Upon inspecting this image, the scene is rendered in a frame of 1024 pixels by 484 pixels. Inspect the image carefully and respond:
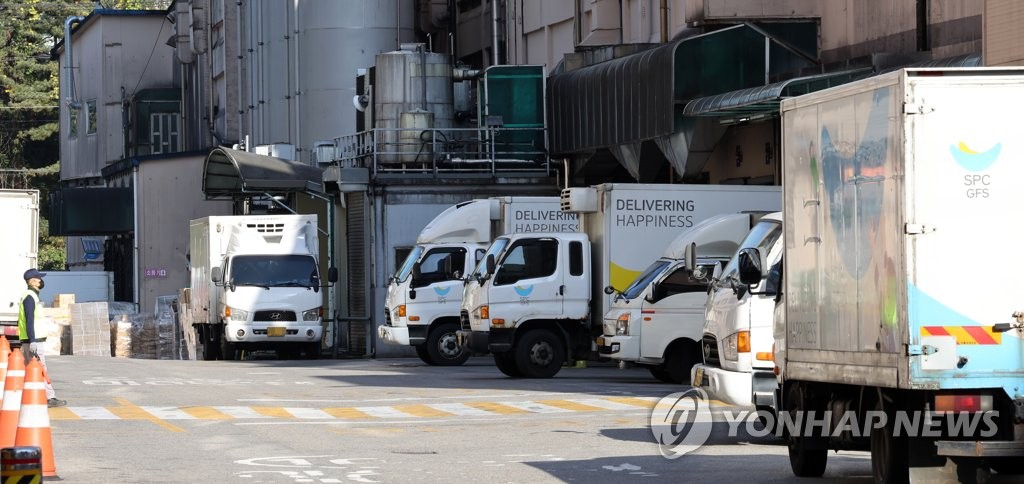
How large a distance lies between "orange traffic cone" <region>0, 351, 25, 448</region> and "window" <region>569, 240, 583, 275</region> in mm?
15128

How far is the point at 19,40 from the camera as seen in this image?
323 feet

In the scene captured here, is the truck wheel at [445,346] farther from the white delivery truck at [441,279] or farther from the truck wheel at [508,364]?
the truck wheel at [508,364]

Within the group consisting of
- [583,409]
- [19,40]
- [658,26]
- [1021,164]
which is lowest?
[583,409]

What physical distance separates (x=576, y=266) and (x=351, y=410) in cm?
765

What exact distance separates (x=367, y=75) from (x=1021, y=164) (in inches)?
1385

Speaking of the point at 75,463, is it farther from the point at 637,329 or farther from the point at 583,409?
the point at 637,329

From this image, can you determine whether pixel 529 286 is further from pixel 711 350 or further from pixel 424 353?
pixel 711 350

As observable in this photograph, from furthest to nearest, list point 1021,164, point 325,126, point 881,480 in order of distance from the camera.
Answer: point 325,126 < point 881,480 < point 1021,164

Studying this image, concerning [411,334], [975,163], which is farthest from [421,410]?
[411,334]

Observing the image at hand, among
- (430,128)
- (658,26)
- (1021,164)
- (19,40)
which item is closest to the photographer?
(1021,164)

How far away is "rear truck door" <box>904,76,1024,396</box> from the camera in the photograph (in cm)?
1023

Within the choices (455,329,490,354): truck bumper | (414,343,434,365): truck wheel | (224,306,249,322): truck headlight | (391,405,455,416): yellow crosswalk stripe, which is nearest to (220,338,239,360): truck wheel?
(224,306,249,322): truck headlight

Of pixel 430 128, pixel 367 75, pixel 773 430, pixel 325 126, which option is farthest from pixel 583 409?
pixel 325 126

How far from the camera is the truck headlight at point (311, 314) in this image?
3784cm
